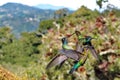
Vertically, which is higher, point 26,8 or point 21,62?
point 21,62

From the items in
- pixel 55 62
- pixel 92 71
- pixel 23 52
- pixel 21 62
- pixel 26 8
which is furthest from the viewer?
pixel 26 8

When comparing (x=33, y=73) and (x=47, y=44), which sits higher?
(x=47, y=44)

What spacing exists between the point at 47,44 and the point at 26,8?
187645 mm

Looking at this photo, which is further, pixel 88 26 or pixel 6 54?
pixel 6 54

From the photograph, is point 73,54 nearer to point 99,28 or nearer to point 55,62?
point 55,62

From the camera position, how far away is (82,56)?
3439 millimetres

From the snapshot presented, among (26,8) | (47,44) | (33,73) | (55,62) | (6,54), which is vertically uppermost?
(55,62)

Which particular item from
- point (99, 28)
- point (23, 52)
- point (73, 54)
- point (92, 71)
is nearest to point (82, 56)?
point (73, 54)

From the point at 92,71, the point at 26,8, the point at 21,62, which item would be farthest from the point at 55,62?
the point at 26,8

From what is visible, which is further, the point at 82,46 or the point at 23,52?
the point at 23,52

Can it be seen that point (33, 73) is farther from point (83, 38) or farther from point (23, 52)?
point (23, 52)

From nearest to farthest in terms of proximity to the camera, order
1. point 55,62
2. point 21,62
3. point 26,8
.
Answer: point 55,62 → point 21,62 → point 26,8

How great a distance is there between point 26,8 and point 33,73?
188 meters

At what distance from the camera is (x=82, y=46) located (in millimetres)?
3500
